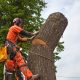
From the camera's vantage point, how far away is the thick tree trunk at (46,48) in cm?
1034

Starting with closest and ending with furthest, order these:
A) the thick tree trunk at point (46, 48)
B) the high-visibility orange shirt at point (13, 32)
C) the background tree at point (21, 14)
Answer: the thick tree trunk at point (46, 48), the high-visibility orange shirt at point (13, 32), the background tree at point (21, 14)

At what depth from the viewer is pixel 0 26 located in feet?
90.1

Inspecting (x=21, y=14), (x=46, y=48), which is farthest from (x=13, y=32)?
(x=21, y=14)

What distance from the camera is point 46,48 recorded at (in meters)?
10.6

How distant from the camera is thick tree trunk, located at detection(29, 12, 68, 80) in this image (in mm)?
10344

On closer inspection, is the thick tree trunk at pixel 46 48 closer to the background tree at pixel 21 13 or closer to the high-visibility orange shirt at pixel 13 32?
the high-visibility orange shirt at pixel 13 32

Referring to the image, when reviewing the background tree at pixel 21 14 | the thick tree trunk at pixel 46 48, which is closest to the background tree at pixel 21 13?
the background tree at pixel 21 14

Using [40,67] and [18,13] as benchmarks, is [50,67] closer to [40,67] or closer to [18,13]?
[40,67]

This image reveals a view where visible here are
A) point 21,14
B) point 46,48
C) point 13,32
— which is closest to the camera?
point 13,32

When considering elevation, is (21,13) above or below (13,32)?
above

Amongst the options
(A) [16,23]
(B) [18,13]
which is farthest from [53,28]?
(B) [18,13]

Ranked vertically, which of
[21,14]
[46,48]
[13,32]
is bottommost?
[46,48]

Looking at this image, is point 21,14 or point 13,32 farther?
point 21,14

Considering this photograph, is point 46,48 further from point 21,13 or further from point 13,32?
point 21,13
